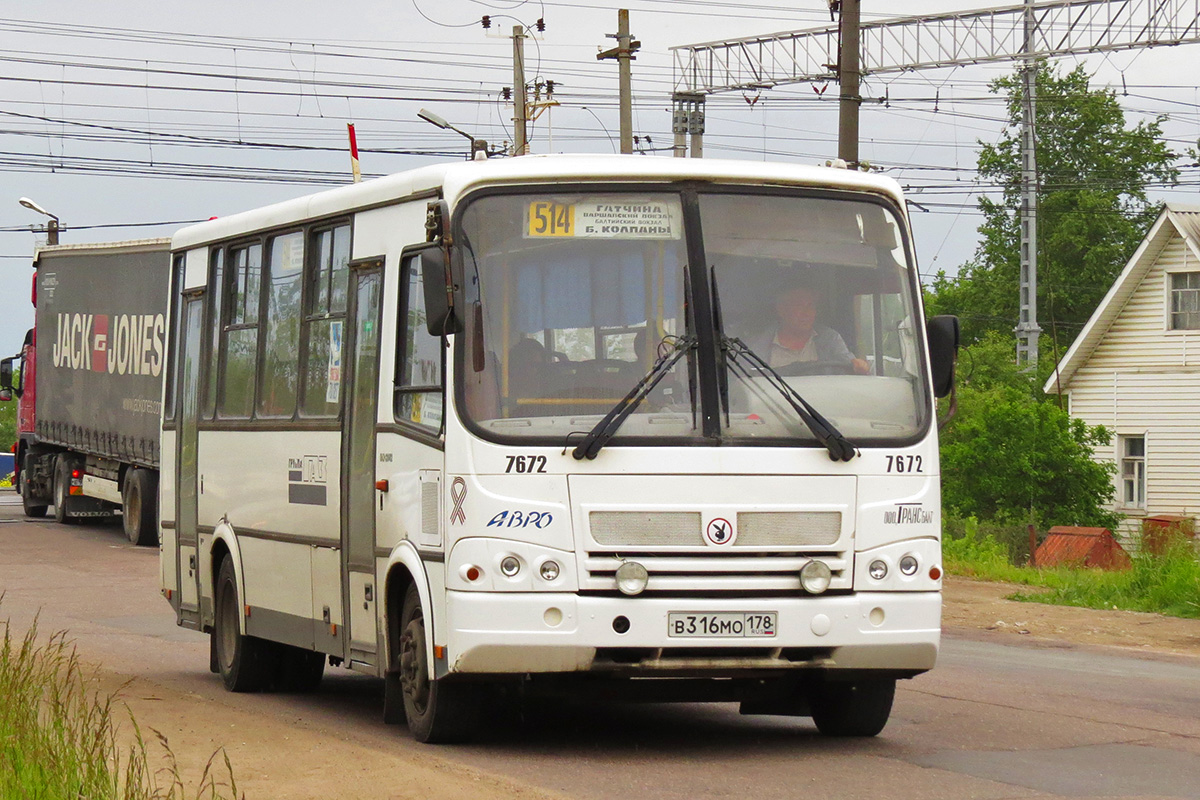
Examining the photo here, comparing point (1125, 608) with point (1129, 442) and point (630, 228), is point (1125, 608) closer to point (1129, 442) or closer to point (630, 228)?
point (630, 228)

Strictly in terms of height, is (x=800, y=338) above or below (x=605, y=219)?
below

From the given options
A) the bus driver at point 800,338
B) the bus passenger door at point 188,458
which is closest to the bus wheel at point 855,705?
the bus driver at point 800,338

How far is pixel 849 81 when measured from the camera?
78.3ft

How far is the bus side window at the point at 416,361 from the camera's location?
9.59 metres

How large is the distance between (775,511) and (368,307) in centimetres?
268

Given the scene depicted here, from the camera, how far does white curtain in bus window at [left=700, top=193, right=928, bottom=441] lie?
9.57 meters

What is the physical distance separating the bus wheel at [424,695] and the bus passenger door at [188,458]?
4.12 meters

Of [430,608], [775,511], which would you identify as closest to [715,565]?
[775,511]

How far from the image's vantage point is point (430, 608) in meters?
9.49

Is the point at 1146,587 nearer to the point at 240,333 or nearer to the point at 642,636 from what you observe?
the point at 240,333

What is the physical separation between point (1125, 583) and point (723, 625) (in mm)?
13419

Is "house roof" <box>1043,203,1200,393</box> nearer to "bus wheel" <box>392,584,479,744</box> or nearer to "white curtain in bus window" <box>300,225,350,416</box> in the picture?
"white curtain in bus window" <box>300,225,350,416</box>

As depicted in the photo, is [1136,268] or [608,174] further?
[1136,268]

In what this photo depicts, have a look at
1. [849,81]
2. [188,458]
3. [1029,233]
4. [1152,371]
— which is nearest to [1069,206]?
[1029,233]
